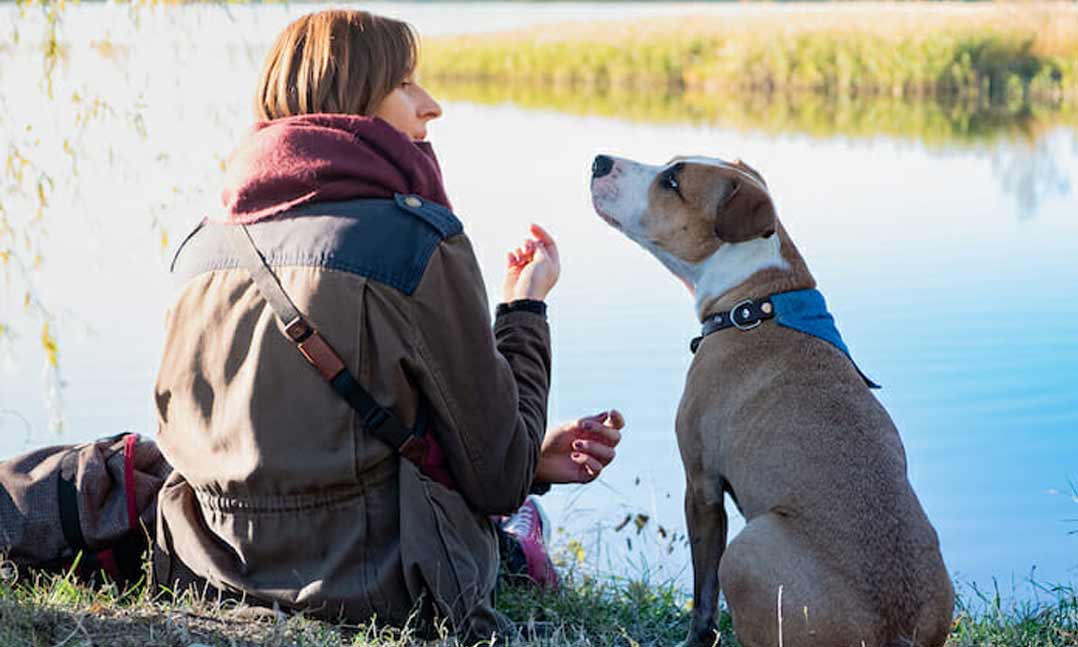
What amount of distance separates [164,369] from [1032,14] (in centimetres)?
2255

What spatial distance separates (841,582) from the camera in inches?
141

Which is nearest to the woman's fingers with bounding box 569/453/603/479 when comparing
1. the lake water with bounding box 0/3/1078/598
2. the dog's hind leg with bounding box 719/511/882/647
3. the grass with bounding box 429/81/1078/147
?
the dog's hind leg with bounding box 719/511/882/647

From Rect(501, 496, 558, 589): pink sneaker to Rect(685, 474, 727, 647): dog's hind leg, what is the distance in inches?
22.0

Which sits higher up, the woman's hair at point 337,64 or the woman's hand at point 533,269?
the woman's hair at point 337,64

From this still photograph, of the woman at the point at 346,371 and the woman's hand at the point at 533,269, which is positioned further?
the woman's hand at the point at 533,269

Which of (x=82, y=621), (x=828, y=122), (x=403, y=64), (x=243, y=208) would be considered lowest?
(x=828, y=122)

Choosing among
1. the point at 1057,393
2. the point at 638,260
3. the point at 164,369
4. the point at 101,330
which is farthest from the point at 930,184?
the point at 164,369

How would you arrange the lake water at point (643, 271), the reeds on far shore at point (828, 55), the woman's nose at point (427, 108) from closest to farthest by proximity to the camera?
the woman's nose at point (427, 108) < the lake water at point (643, 271) < the reeds on far shore at point (828, 55)

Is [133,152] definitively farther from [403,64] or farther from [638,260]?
[403,64]

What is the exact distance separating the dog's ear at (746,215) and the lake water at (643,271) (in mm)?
1824

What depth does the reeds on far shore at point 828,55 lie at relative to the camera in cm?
2278

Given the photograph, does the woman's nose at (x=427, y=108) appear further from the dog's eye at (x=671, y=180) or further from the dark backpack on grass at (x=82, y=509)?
the dark backpack on grass at (x=82, y=509)

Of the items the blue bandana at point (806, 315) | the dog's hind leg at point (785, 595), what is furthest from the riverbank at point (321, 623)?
the blue bandana at point (806, 315)

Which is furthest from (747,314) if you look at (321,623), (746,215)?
Result: (321,623)
